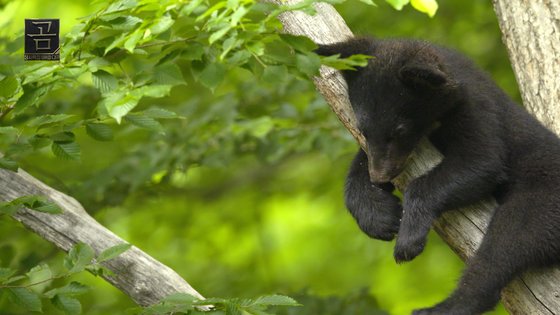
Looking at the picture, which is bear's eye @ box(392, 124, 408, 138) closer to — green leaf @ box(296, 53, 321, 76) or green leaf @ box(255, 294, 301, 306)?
green leaf @ box(296, 53, 321, 76)

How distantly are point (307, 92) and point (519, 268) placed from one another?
13.9 feet

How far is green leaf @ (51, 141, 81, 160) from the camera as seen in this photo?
3842mm

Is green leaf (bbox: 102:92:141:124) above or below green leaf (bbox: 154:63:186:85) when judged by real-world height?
above

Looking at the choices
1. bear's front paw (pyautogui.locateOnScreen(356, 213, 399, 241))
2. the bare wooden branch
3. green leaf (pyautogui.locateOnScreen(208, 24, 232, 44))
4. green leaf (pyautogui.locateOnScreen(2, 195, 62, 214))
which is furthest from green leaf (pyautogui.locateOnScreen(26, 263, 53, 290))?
bear's front paw (pyautogui.locateOnScreen(356, 213, 399, 241))

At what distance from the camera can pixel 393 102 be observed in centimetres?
421

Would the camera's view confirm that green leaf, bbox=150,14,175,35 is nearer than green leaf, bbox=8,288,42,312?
Yes

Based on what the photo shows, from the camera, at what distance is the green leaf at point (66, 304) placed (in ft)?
11.6

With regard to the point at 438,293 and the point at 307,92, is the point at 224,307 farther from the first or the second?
the point at 438,293

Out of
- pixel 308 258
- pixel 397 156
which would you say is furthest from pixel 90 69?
pixel 308 258

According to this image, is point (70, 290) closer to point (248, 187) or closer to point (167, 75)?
point (167, 75)

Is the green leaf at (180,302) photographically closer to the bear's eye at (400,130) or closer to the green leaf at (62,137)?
the green leaf at (62,137)

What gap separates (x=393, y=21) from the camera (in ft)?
26.8

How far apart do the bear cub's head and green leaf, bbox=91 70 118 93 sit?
3.78 feet

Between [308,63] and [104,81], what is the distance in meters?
0.92
